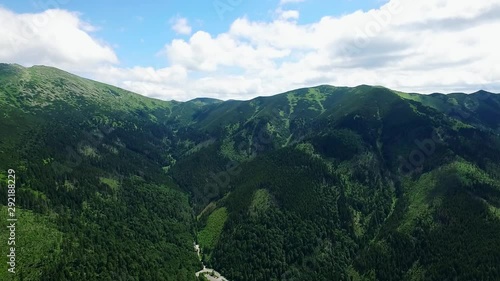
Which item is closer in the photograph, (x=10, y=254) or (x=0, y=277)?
(x=0, y=277)
